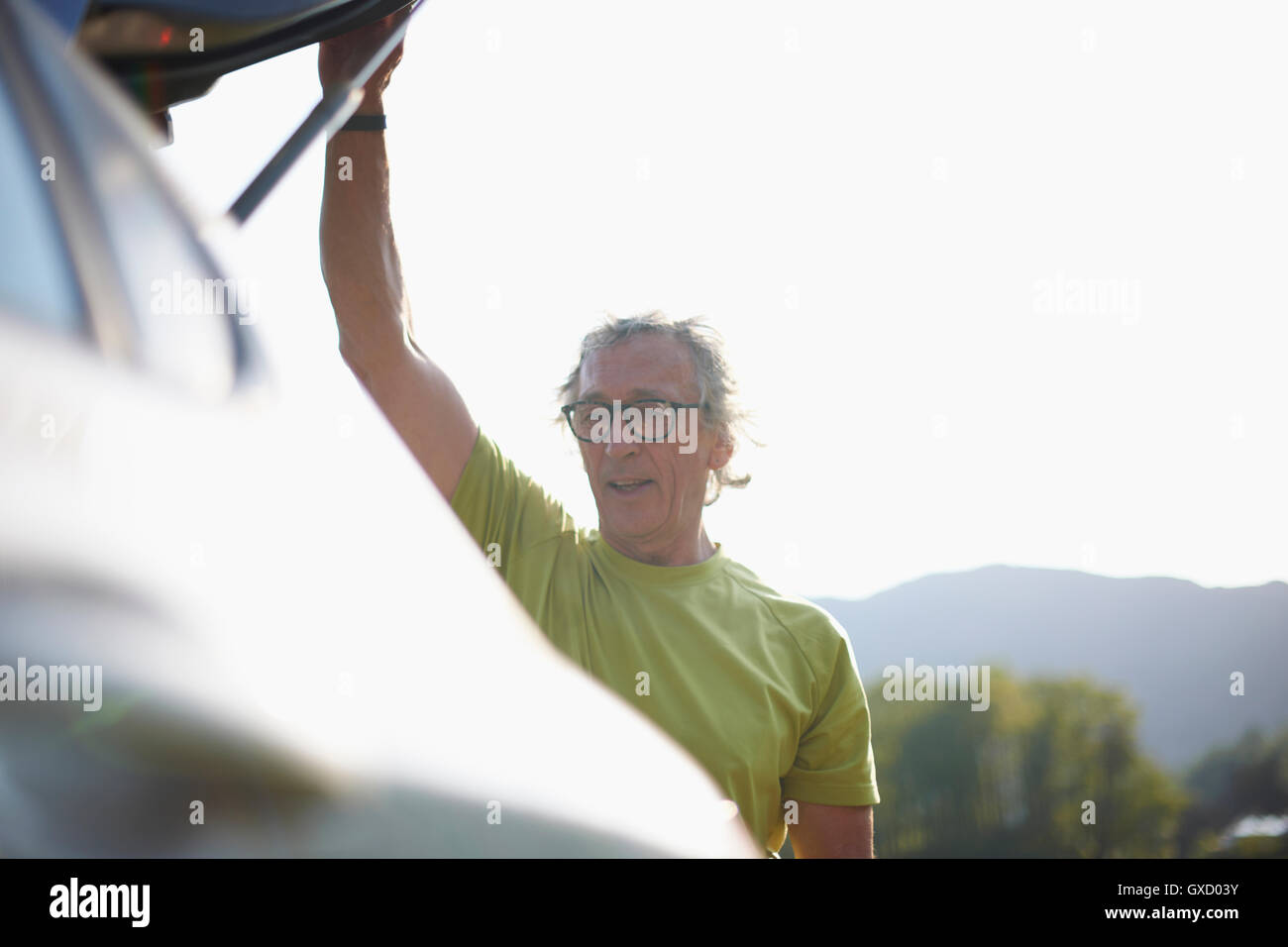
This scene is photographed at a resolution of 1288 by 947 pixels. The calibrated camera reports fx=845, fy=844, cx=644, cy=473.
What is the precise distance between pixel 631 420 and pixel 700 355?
244 millimetres

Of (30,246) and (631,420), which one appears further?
(631,420)

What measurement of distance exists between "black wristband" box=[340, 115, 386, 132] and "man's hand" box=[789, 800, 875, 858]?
1.53 meters

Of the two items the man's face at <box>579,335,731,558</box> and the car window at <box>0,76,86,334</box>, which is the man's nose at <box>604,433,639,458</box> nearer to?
the man's face at <box>579,335,731,558</box>

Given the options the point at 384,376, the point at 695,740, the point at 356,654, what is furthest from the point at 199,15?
the point at 695,740

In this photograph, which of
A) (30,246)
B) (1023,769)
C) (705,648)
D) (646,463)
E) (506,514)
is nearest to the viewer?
(30,246)

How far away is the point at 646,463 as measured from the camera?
1802mm

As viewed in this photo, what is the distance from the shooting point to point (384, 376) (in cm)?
161

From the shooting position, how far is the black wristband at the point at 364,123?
1578 millimetres

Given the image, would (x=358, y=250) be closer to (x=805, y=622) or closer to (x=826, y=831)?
(x=805, y=622)

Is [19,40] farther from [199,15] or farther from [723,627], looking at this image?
[723,627]

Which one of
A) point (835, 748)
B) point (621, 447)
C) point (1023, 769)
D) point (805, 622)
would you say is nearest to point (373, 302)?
point (621, 447)

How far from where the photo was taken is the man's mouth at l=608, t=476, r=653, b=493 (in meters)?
1.79

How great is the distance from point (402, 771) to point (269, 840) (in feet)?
0.34

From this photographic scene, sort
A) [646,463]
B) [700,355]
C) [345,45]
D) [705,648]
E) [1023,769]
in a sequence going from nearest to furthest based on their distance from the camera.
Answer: [345,45]
[705,648]
[646,463]
[700,355]
[1023,769]
